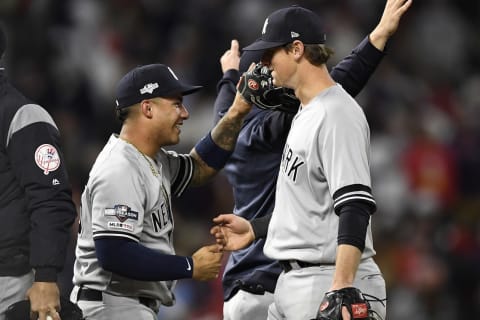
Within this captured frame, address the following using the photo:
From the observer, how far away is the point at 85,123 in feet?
29.1

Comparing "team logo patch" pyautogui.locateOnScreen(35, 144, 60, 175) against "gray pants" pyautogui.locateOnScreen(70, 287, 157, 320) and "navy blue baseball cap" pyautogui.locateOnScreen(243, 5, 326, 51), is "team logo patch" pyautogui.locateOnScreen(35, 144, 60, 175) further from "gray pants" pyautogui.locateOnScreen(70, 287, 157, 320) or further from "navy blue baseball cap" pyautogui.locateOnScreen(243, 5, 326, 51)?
"navy blue baseball cap" pyautogui.locateOnScreen(243, 5, 326, 51)

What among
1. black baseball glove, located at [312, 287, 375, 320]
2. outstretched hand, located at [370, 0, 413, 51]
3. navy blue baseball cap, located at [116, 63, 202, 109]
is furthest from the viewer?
outstretched hand, located at [370, 0, 413, 51]

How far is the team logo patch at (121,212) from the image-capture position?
4113 millimetres

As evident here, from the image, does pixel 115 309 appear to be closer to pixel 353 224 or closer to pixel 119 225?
pixel 119 225

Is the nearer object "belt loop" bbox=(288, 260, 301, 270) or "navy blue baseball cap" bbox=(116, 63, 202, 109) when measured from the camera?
"belt loop" bbox=(288, 260, 301, 270)

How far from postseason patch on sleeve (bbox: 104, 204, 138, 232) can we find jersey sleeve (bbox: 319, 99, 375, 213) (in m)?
0.76

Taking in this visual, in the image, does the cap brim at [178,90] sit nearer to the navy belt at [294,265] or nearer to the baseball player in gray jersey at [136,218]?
the baseball player in gray jersey at [136,218]

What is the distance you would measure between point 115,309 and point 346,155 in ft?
3.66

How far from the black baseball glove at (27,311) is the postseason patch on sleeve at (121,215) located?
350 mm

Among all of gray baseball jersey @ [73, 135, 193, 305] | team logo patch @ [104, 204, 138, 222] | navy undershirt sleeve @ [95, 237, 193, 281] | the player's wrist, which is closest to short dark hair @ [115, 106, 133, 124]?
gray baseball jersey @ [73, 135, 193, 305]

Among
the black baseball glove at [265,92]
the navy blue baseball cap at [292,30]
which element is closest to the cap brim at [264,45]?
the navy blue baseball cap at [292,30]

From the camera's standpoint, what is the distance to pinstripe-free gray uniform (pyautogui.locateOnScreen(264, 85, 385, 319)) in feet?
12.6

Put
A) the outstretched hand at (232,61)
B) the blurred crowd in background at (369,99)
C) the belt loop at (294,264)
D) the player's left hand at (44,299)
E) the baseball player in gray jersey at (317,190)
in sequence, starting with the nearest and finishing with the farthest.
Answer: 1. the baseball player in gray jersey at (317,190)
2. the belt loop at (294,264)
3. the player's left hand at (44,299)
4. the outstretched hand at (232,61)
5. the blurred crowd in background at (369,99)

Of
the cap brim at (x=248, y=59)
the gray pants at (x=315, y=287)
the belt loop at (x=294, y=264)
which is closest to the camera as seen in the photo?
the gray pants at (x=315, y=287)
